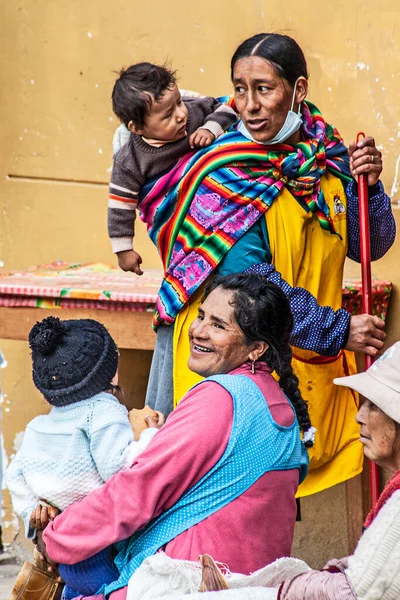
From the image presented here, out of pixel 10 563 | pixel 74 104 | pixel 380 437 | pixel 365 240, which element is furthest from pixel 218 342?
pixel 10 563

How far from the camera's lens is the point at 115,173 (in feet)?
12.8

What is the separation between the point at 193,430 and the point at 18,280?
78.9 inches

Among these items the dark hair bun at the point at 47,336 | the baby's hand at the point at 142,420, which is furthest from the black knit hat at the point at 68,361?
the baby's hand at the point at 142,420

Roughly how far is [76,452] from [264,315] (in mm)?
687

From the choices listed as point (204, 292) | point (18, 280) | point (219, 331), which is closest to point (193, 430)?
point (219, 331)

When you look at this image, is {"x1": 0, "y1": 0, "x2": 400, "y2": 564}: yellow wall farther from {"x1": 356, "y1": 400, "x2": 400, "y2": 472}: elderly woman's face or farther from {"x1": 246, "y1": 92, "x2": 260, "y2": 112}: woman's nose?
{"x1": 356, "y1": 400, "x2": 400, "y2": 472}: elderly woman's face

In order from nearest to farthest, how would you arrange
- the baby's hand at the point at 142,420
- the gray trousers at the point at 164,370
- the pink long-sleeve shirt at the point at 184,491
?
the pink long-sleeve shirt at the point at 184,491
the baby's hand at the point at 142,420
the gray trousers at the point at 164,370

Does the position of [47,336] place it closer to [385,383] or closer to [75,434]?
[75,434]

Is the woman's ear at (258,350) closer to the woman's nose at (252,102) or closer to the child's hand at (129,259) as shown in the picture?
the woman's nose at (252,102)

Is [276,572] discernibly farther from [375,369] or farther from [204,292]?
[204,292]

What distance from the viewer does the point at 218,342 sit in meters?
3.24

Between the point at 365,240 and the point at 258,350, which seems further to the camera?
the point at 365,240

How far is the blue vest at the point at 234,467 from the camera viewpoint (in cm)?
295

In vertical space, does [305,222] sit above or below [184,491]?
above
